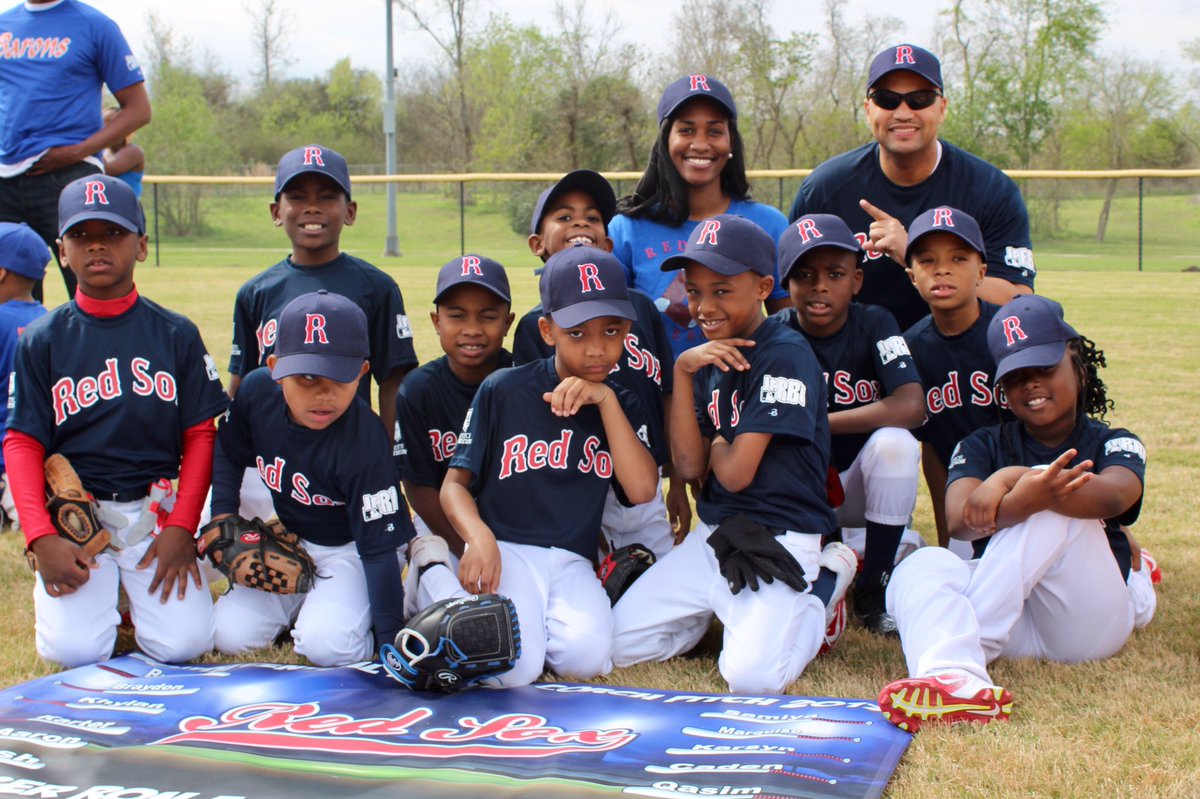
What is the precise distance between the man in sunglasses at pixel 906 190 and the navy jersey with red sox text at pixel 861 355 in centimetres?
26

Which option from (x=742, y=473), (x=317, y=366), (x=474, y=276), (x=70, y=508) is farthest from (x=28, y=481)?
(x=742, y=473)

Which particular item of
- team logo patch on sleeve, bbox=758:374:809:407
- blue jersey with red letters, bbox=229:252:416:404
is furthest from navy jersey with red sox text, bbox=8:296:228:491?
team logo patch on sleeve, bbox=758:374:809:407

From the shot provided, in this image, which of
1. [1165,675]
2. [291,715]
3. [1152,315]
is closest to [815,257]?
[1165,675]

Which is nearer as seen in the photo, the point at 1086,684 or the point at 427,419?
the point at 1086,684

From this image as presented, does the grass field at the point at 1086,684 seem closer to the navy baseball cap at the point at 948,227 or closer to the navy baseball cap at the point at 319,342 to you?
the navy baseball cap at the point at 319,342

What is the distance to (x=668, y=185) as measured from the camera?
164 inches

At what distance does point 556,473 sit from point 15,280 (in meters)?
2.72

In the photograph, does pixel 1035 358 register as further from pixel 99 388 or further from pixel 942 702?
pixel 99 388

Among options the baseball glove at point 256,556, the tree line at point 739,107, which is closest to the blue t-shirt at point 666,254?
the baseball glove at point 256,556

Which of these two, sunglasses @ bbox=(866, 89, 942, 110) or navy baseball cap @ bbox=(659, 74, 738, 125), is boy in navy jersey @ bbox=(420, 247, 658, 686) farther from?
sunglasses @ bbox=(866, 89, 942, 110)

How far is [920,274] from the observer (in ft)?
12.4

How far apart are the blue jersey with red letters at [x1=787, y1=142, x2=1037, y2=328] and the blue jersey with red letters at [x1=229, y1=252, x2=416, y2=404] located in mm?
1615

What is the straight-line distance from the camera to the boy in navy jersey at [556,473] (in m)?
3.32

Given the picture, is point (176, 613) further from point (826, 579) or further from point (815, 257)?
point (815, 257)
